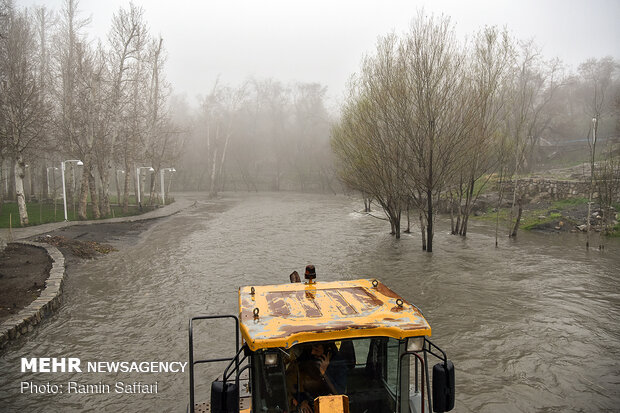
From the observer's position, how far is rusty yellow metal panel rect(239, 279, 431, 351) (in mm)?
3713

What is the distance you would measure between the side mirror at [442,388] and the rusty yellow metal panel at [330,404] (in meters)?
0.95

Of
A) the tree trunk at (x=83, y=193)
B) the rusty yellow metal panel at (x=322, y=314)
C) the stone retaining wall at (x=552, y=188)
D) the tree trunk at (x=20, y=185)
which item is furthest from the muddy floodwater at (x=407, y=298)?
the tree trunk at (x=20, y=185)

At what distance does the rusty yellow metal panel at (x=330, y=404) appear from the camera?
348 centimetres

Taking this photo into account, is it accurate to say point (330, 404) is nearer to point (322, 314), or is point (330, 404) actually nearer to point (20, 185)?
point (322, 314)

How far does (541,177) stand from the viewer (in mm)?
33938

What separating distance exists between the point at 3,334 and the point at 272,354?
8.25m

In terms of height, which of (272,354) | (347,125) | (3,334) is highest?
(347,125)

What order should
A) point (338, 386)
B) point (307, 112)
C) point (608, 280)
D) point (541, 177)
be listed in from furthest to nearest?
1. point (307, 112)
2. point (541, 177)
3. point (608, 280)
4. point (338, 386)

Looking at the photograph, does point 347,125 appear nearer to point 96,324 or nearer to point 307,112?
point 96,324

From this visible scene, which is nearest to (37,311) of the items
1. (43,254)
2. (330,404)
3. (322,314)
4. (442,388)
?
(43,254)

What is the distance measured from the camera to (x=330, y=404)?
3.51 meters

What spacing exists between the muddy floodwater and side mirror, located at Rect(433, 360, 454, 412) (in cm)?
406

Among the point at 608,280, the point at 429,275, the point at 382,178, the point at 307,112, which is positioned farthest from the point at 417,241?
the point at 307,112

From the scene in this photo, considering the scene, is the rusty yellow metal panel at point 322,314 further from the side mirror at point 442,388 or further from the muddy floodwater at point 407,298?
the muddy floodwater at point 407,298
